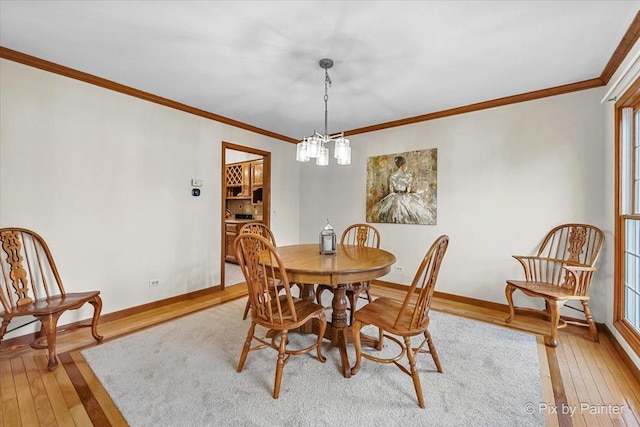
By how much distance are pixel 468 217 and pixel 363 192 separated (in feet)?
4.96

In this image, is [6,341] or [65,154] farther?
[65,154]

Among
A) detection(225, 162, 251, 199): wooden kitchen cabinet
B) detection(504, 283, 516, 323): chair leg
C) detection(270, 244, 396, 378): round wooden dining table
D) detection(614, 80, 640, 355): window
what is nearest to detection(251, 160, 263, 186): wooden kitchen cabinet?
detection(225, 162, 251, 199): wooden kitchen cabinet

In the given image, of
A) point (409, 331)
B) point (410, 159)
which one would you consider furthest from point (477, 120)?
point (409, 331)

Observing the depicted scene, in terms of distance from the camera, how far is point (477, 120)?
10.7 ft

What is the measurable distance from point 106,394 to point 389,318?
1811 mm

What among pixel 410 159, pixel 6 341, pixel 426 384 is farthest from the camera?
pixel 410 159

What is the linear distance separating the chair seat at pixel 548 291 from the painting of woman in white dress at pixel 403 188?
1.26 m

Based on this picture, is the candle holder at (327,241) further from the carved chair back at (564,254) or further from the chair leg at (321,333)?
the carved chair back at (564,254)

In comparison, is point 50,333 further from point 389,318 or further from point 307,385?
point 389,318

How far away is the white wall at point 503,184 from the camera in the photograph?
269cm

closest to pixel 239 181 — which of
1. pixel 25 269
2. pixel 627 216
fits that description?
pixel 25 269

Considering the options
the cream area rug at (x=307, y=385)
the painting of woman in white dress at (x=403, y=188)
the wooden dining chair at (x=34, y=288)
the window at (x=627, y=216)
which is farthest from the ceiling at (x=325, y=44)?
the cream area rug at (x=307, y=385)

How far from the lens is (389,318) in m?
1.78

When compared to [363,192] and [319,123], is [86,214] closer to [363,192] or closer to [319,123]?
[319,123]
